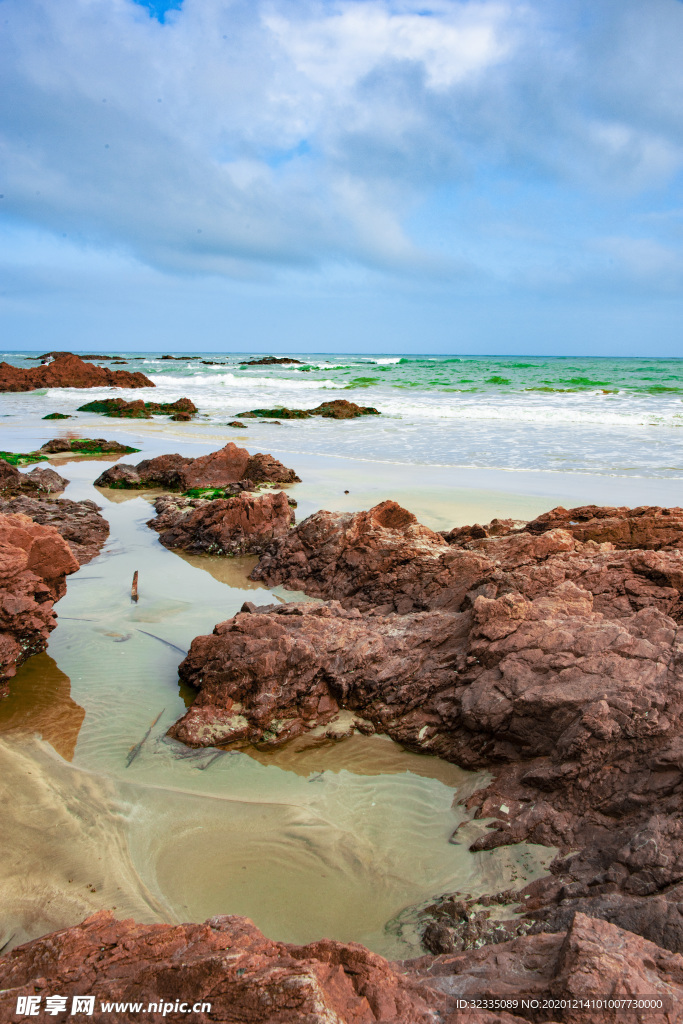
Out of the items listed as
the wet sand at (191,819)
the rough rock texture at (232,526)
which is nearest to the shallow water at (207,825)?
the wet sand at (191,819)

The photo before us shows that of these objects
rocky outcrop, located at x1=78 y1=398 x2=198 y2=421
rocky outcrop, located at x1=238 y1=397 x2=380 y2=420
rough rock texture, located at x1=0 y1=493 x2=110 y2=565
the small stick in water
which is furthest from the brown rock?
rocky outcrop, located at x1=78 y1=398 x2=198 y2=421

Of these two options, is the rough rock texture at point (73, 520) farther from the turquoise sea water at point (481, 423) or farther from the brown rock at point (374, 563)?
the turquoise sea water at point (481, 423)

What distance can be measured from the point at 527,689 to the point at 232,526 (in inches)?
159

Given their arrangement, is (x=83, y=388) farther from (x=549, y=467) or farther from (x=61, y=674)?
(x=61, y=674)

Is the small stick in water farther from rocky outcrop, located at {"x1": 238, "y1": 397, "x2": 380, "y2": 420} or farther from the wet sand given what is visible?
rocky outcrop, located at {"x1": 238, "y1": 397, "x2": 380, "y2": 420}

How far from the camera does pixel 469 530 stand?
5.80 m

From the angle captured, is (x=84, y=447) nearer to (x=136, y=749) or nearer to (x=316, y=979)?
(x=136, y=749)

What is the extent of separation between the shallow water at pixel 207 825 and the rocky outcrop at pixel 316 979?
0.53 metres

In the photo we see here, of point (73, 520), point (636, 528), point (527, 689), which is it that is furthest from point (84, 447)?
point (527, 689)

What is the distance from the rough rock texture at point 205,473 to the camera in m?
9.11

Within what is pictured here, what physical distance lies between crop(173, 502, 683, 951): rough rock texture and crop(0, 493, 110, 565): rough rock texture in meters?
2.82

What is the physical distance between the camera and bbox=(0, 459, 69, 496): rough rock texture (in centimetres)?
840

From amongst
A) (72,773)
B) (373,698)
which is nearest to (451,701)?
(373,698)

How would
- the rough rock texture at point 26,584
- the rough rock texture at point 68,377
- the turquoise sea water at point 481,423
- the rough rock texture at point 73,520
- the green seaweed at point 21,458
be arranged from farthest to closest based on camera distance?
the rough rock texture at point 68,377
the turquoise sea water at point 481,423
the green seaweed at point 21,458
the rough rock texture at point 73,520
the rough rock texture at point 26,584
